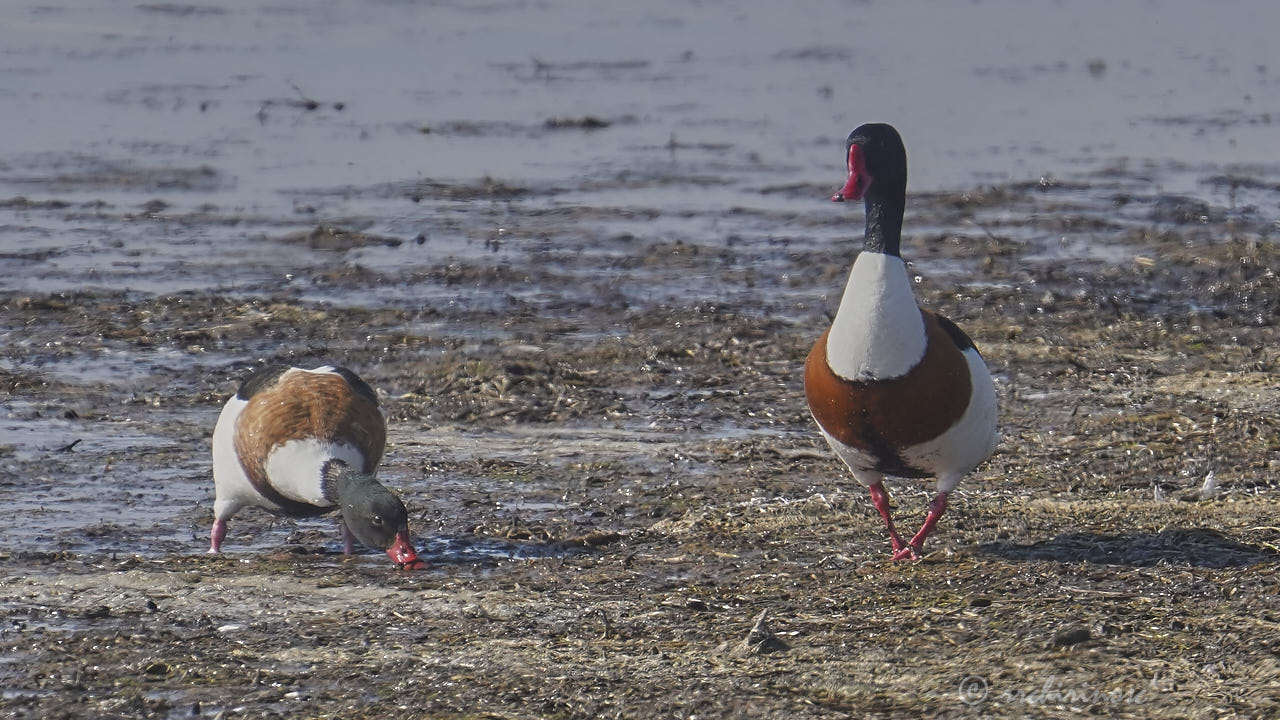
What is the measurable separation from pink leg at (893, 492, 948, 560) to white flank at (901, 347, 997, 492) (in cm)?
6

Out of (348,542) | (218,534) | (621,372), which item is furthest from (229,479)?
(621,372)

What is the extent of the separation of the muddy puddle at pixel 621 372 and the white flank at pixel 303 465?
28 cm

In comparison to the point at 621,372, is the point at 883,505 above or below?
above

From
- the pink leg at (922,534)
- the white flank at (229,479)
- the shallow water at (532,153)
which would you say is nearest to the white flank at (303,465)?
the white flank at (229,479)

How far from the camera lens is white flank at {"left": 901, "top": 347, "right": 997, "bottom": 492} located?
7039mm

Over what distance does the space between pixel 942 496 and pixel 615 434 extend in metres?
2.64

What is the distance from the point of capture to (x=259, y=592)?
6.88 m

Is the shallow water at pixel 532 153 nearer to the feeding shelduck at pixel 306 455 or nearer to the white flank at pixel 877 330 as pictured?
the feeding shelduck at pixel 306 455

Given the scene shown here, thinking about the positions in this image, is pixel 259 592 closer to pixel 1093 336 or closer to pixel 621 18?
pixel 1093 336

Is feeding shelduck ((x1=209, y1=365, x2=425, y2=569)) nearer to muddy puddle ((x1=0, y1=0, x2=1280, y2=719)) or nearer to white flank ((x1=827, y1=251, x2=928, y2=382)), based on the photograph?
muddy puddle ((x1=0, y1=0, x2=1280, y2=719))

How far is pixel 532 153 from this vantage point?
18.3m

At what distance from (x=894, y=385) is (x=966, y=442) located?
0.41 metres

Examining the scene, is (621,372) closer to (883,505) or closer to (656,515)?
(656,515)

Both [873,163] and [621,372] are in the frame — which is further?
[621,372]
